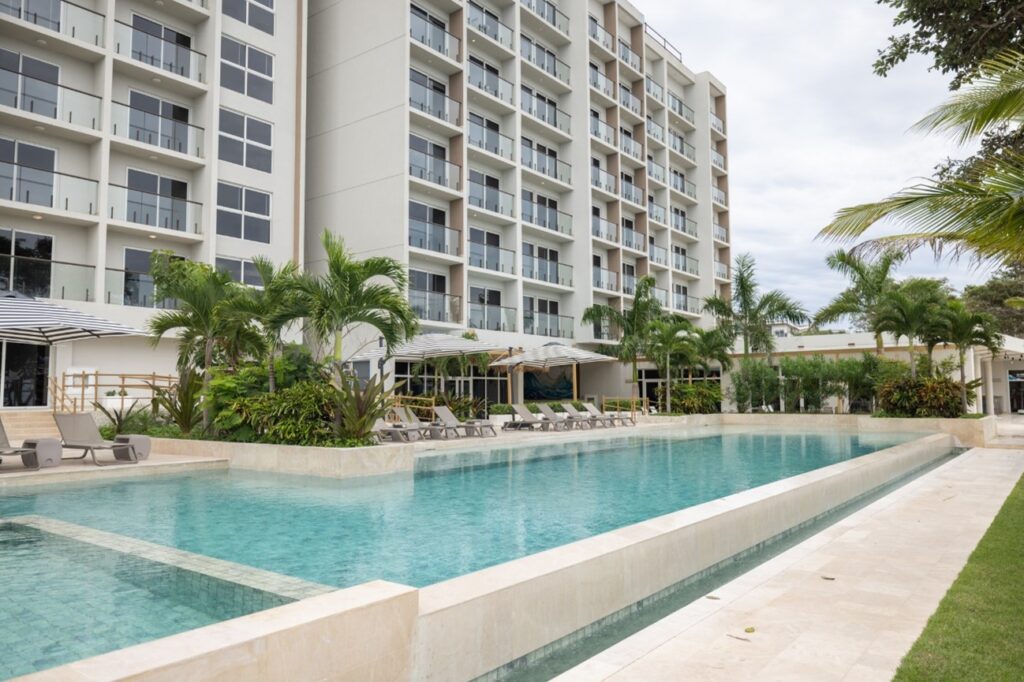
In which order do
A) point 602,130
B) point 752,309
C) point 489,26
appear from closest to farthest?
point 752,309 → point 489,26 → point 602,130

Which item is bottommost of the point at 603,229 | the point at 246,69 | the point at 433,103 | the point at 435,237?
the point at 435,237

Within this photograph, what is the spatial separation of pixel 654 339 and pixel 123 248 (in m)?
18.7

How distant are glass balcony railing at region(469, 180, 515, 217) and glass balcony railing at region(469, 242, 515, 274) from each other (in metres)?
1.52

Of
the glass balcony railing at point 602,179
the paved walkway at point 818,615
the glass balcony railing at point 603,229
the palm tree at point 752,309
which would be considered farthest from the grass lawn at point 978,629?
the glass balcony railing at point 602,179

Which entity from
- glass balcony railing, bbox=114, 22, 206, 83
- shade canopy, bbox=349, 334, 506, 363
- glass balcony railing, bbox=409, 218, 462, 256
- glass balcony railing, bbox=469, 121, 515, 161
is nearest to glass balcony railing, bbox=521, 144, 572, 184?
glass balcony railing, bbox=469, 121, 515, 161

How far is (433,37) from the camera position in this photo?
26406mm

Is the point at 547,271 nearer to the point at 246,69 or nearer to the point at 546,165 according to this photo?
the point at 546,165

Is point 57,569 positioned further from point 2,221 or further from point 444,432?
point 2,221

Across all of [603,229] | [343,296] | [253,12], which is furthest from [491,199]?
[343,296]

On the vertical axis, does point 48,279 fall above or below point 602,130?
below

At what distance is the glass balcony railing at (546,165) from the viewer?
102 ft

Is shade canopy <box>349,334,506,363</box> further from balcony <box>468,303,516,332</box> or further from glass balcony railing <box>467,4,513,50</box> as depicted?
glass balcony railing <box>467,4,513,50</box>

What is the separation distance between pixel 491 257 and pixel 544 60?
1055cm

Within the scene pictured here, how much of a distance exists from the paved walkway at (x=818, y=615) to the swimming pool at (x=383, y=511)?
7.05 feet
